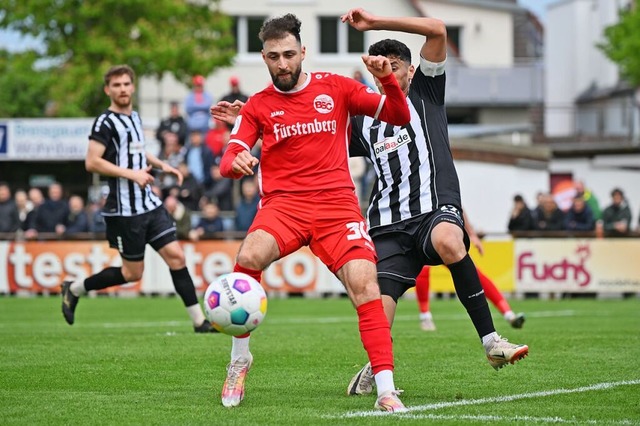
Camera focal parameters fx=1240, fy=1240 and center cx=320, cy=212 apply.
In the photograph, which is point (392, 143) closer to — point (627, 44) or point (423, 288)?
point (423, 288)

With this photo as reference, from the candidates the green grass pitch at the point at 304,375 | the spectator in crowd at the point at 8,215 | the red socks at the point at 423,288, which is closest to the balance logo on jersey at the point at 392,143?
the green grass pitch at the point at 304,375

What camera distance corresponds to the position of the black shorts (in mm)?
12211

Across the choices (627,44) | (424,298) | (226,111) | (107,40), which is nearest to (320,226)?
(226,111)

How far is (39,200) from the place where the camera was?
1001 inches

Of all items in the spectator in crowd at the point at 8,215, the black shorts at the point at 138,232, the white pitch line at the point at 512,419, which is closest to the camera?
the white pitch line at the point at 512,419

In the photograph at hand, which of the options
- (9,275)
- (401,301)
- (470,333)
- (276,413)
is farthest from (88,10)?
(276,413)

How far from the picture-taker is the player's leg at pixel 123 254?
12.2 meters

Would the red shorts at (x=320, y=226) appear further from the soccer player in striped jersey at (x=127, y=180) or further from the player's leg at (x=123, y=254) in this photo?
the player's leg at (x=123, y=254)

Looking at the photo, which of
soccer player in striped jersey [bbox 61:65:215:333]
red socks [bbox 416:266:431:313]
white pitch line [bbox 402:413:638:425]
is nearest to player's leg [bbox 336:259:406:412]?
white pitch line [bbox 402:413:638:425]

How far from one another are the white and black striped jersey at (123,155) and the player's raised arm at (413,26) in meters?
4.42

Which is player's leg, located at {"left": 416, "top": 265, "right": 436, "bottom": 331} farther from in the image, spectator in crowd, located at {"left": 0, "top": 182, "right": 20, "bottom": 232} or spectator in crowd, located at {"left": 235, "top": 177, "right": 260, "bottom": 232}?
spectator in crowd, located at {"left": 0, "top": 182, "right": 20, "bottom": 232}

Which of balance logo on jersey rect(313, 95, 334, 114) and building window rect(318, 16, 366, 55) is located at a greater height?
building window rect(318, 16, 366, 55)

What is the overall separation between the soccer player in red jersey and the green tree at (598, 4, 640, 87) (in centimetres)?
3952

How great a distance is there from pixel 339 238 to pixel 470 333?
586cm
